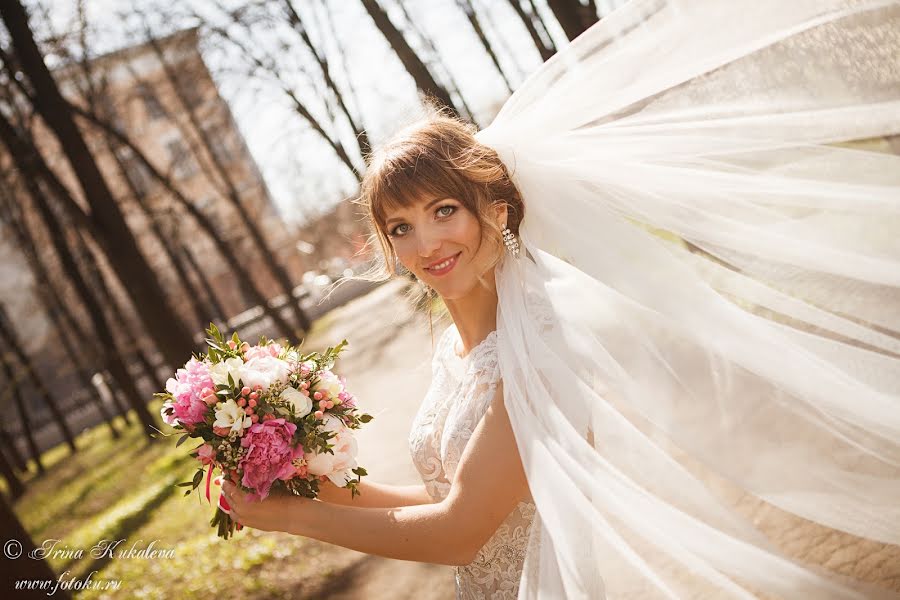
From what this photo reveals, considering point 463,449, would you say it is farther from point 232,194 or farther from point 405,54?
point 232,194

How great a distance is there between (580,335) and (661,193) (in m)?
0.64

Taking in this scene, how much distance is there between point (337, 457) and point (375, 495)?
386mm

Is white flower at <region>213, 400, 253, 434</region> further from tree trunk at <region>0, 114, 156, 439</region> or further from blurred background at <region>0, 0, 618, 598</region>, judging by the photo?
tree trunk at <region>0, 114, 156, 439</region>

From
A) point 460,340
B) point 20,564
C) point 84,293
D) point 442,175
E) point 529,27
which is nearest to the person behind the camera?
point 442,175

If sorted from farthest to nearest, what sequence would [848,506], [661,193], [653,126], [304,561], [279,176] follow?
[279,176] → [304,561] → [653,126] → [661,193] → [848,506]

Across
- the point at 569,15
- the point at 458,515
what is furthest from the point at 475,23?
the point at 458,515

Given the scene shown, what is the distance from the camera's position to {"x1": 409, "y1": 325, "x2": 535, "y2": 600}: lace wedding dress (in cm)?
233

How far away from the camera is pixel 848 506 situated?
175 cm

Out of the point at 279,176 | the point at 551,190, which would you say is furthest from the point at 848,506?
the point at 279,176

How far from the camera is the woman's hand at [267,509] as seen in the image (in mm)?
2312

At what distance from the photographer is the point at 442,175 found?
249cm

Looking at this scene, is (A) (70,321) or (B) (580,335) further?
(A) (70,321)

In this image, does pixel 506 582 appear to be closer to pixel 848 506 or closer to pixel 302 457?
pixel 302 457

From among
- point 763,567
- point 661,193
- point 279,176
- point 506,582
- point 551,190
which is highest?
point 279,176
